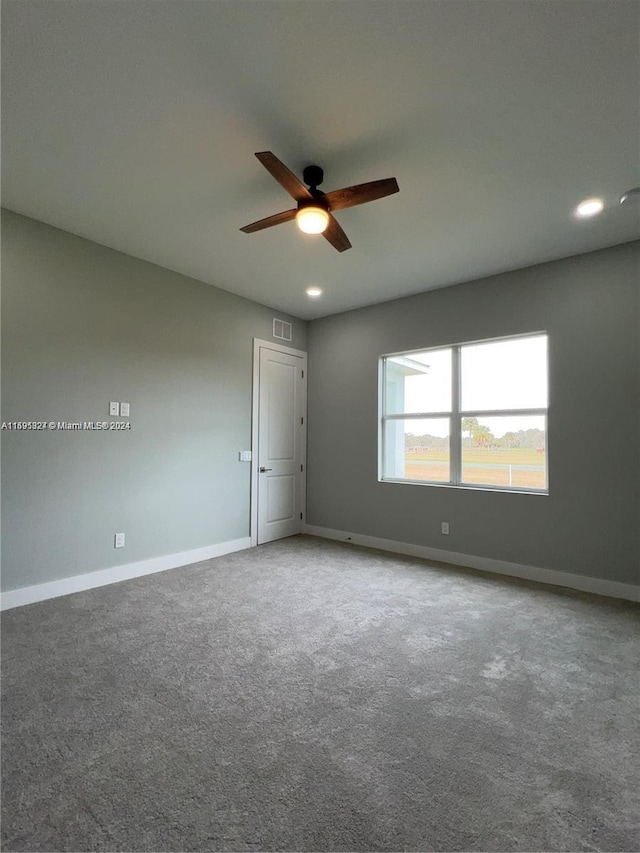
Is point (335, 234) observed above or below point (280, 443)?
above

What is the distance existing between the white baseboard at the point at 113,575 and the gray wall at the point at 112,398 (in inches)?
2.5

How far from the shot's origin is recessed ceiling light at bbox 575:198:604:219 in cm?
285

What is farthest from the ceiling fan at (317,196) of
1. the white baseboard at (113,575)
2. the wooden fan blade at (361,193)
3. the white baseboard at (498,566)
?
the white baseboard at (498,566)

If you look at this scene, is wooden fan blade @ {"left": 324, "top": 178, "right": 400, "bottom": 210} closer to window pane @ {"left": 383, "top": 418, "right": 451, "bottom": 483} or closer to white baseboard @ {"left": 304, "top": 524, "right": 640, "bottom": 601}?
window pane @ {"left": 383, "top": 418, "right": 451, "bottom": 483}

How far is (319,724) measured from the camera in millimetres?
1811

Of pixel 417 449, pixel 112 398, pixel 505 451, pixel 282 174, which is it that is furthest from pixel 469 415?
pixel 112 398

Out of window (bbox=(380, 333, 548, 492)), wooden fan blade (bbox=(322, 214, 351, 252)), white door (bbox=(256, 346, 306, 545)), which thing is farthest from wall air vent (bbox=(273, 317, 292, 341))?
wooden fan blade (bbox=(322, 214, 351, 252))

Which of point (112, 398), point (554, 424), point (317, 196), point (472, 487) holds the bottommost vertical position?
point (472, 487)

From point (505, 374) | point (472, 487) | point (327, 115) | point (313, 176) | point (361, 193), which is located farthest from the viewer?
point (472, 487)

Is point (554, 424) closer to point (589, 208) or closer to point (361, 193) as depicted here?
point (589, 208)

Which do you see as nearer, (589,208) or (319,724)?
(319,724)

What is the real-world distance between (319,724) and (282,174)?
268 centimetres

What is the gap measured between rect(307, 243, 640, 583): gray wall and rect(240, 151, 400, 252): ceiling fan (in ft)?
7.21

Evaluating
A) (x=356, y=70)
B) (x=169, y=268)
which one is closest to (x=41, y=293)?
(x=169, y=268)
